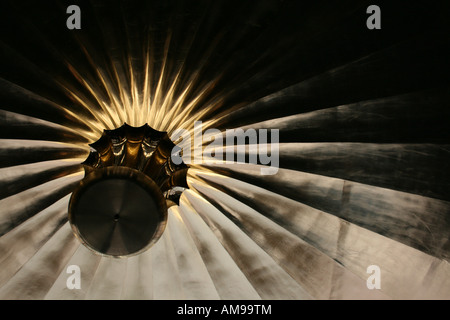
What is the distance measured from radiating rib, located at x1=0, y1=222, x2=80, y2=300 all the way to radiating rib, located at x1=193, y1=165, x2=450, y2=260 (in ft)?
3.36

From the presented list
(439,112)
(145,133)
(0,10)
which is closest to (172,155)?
(145,133)

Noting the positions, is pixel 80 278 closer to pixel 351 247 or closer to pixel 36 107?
pixel 36 107

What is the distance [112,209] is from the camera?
1575 millimetres

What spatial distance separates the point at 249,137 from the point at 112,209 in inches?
31.0

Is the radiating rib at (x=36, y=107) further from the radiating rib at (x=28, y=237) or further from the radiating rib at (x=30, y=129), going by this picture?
the radiating rib at (x=28, y=237)

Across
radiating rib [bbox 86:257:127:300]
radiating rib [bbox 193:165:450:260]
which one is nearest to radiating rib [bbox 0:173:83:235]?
radiating rib [bbox 86:257:127:300]

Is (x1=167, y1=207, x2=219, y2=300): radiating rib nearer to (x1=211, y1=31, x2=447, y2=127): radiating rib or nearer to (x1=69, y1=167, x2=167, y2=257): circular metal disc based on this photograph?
(x1=69, y1=167, x2=167, y2=257): circular metal disc

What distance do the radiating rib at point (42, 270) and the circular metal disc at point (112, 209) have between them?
0.43 metres

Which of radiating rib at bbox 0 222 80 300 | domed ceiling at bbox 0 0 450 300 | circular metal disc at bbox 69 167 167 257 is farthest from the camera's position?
radiating rib at bbox 0 222 80 300

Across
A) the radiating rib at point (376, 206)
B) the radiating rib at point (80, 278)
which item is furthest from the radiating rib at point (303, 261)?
the radiating rib at point (80, 278)

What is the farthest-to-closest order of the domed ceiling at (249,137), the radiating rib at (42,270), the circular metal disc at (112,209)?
the radiating rib at (42,270) → the domed ceiling at (249,137) → the circular metal disc at (112,209)

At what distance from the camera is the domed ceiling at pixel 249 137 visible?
168 centimetres

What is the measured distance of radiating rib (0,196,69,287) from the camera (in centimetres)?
184
